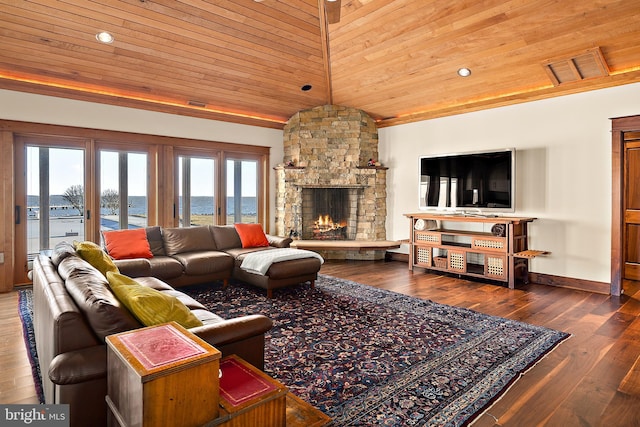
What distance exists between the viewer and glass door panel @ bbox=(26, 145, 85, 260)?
505 centimetres

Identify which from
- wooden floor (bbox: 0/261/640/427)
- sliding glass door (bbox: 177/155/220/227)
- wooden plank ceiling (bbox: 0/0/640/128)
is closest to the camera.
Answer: wooden floor (bbox: 0/261/640/427)

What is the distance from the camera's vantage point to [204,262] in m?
4.76

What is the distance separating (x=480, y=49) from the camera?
4719 millimetres

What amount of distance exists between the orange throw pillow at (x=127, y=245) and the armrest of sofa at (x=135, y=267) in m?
0.28

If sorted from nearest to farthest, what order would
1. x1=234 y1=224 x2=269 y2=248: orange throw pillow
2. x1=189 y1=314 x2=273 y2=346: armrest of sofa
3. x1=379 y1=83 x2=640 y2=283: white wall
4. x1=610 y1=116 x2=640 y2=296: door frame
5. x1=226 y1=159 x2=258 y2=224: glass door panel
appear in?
1. x1=189 y1=314 x2=273 y2=346: armrest of sofa
2. x1=610 y1=116 x2=640 y2=296: door frame
3. x1=379 y1=83 x2=640 y2=283: white wall
4. x1=234 y1=224 x2=269 y2=248: orange throw pillow
5. x1=226 y1=159 x2=258 y2=224: glass door panel

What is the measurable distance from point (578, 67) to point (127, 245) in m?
5.86

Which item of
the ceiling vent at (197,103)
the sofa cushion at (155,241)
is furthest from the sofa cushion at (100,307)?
the ceiling vent at (197,103)

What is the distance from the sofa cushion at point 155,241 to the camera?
199 inches

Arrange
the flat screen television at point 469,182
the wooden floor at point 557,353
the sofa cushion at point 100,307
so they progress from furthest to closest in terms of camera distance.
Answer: the flat screen television at point 469,182 → the wooden floor at point 557,353 → the sofa cushion at point 100,307

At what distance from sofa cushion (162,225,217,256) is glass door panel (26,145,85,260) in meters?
1.34

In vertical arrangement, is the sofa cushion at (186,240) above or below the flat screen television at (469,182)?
below

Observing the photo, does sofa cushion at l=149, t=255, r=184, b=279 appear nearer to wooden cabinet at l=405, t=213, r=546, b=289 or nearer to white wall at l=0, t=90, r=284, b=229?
white wall at l=0, t=90, r=284, b=229

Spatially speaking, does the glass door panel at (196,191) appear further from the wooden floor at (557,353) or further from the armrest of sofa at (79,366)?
the armrest of sofa at (79,366)

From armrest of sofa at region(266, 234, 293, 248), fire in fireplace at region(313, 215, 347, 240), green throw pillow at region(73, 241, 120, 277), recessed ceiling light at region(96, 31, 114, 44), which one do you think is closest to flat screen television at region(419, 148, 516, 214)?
fire in fireplace at region(313, 215, 347, 240)
